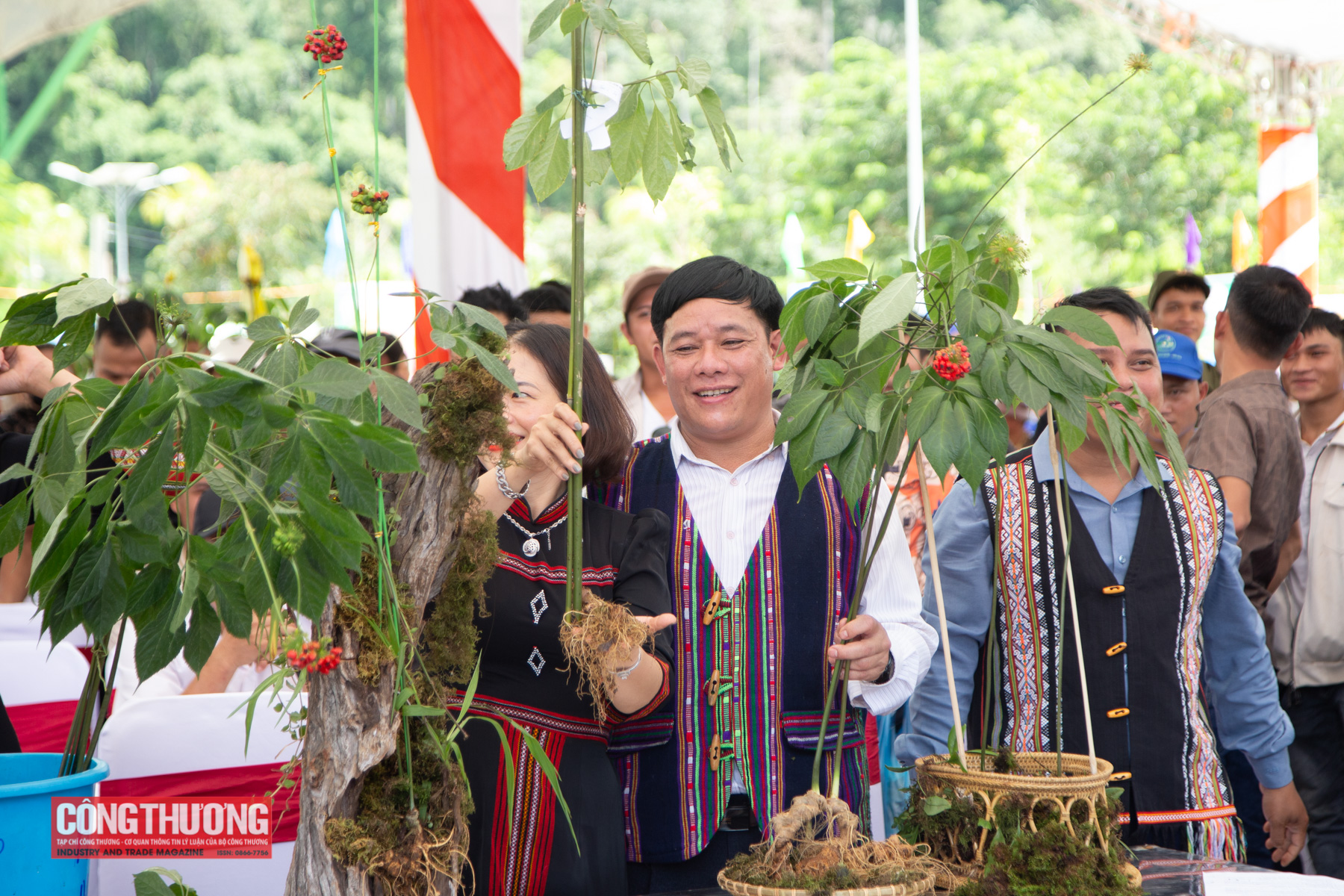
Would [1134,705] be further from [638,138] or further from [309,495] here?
[309,495]

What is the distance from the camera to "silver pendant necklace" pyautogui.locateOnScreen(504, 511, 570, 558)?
188 cm

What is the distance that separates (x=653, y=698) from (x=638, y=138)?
2.89 feet

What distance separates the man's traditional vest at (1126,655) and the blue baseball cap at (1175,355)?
1.37 meters

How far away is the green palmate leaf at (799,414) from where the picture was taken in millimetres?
1428

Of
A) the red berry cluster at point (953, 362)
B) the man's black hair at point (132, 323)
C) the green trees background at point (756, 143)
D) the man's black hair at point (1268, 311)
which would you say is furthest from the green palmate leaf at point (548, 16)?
the green trees background at point (756, 143)

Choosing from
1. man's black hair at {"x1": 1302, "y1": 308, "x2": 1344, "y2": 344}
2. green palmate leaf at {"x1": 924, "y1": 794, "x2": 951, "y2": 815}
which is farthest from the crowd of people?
man's black hair at {"x1": 1302, "y1": 308, "x2": 1344, "y2": 344}

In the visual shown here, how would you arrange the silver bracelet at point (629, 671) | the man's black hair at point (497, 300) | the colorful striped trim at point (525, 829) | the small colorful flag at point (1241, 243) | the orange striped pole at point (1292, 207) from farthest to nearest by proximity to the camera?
the small colorful flag at point (1241, 243) → the orange striped pole at point (1292, 207) → the man's black hair at point (497, 300) → the colorful striped trim at point (525, 829) → the silver bracelet at point (629, 671)

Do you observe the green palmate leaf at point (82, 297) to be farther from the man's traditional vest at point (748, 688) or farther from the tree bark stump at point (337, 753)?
the man's traditional vest at point (748, 688)

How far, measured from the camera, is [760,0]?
3741cm

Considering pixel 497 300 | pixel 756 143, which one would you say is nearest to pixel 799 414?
pixel 497 300

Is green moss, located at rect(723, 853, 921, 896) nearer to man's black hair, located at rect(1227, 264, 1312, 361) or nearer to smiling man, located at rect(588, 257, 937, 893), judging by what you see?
smiling man, located at rect(588, 257, 937, 893)

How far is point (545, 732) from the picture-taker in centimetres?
184

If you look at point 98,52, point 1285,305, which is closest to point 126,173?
point 98,52

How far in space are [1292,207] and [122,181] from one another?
22511mm
